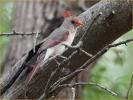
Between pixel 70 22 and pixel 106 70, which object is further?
pixel 106 70

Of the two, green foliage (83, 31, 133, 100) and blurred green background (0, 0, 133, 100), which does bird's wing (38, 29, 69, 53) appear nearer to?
blurred green background (0, 0, 133, 100)

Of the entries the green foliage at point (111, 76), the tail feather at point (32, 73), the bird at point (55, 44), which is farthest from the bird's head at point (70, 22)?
the green foliage at point (111, 76)

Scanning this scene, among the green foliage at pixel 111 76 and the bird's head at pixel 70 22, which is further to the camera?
the green foliage at pixel 111 76

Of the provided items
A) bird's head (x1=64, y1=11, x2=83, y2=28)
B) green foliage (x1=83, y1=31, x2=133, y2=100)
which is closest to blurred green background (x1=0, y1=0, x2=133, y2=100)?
green foliage (x1=83, y1=31, x2=133, y2=100)

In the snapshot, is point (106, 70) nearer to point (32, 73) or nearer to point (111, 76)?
point (111, 76)

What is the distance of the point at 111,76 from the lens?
4953mm

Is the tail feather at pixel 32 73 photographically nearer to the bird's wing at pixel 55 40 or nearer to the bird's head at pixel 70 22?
the bird's wing at pixel 55 40

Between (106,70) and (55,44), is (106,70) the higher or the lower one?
the lower one

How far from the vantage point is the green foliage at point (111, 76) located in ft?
14.2

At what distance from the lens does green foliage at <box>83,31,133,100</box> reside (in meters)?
4.32

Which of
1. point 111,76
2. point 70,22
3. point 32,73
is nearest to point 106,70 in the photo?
point 111,76

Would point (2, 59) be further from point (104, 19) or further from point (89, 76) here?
point (104, 19)

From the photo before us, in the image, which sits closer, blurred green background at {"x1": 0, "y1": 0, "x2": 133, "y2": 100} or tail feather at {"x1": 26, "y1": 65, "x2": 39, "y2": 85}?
tail feather at {"x1": 26, "y1": 65, "x2": 39, "y2": 85}

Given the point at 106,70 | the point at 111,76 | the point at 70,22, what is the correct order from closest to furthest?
the point at 70,22 < the point at 106,70 < the point at 111,76
